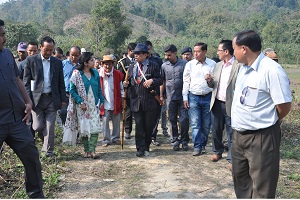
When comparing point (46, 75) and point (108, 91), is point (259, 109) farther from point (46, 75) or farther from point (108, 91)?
point (108, 91)

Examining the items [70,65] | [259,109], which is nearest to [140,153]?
[70,65]

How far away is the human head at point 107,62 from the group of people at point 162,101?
2 cm

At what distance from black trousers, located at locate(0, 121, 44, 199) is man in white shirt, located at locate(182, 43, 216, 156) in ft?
9.80

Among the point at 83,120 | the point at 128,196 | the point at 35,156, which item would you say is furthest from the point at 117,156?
the point at 35,156

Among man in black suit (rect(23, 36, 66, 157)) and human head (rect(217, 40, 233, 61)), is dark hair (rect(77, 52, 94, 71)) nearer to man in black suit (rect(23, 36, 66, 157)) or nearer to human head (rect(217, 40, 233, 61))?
man in black suit (rect(23, 36, 66, 157))

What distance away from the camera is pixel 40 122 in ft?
17.7

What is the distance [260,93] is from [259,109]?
145 millimetres

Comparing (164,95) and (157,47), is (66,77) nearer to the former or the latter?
(164,95)

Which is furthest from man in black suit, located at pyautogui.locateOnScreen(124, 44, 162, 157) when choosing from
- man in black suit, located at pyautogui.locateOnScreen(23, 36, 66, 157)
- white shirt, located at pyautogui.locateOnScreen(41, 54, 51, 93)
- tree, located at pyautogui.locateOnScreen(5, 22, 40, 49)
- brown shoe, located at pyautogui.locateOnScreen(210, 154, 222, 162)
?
tree, located at pyautogui.locateOnScreen(5, 22, 40, 49)

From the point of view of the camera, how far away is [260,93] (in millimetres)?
3092

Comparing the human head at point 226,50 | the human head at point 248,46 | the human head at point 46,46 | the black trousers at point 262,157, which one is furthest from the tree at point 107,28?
the black trousers at point 262,157

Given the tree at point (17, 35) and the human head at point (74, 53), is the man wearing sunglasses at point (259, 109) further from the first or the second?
the tree at point (17, 35)

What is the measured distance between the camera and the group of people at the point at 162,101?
3.16 meters

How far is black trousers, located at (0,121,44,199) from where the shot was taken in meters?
3.40
